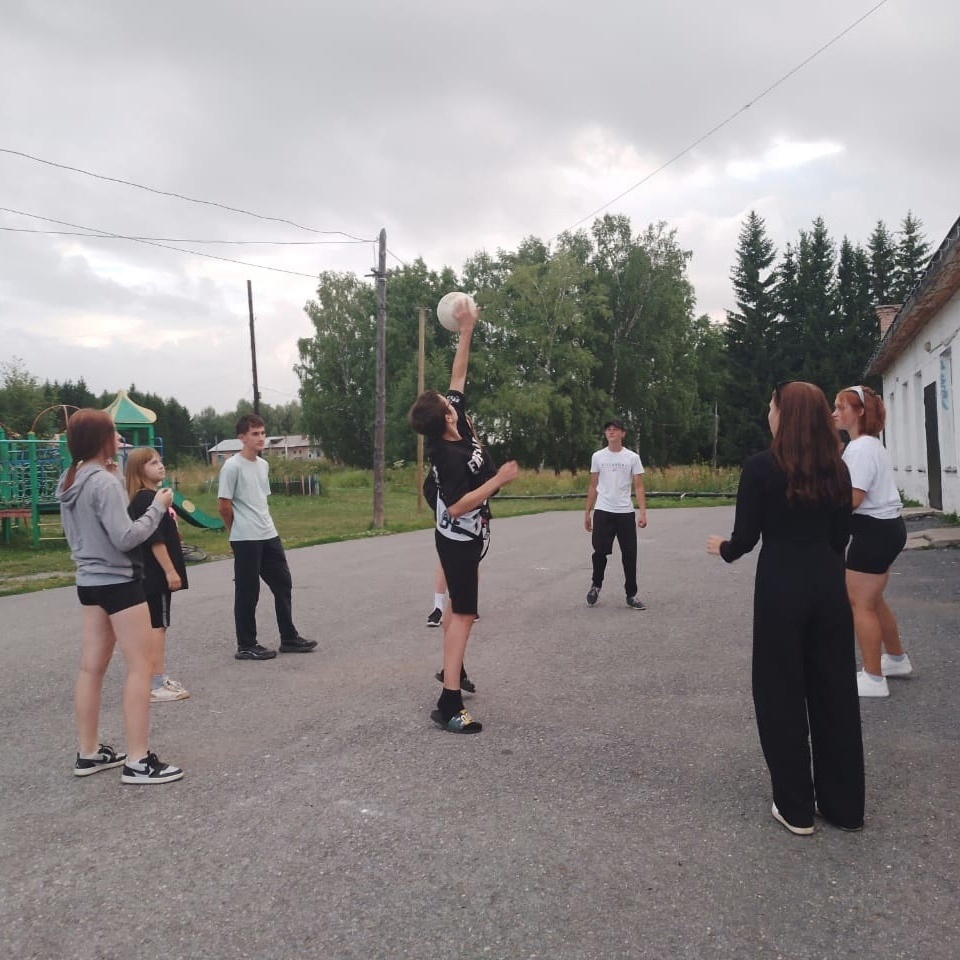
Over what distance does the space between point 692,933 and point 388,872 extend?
3.44ft

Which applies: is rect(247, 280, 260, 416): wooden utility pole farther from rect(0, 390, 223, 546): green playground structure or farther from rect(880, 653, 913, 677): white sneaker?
rect(880, 653, 913, 677): white sneaker

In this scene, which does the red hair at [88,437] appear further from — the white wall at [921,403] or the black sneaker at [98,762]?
the white wall at [921,403]

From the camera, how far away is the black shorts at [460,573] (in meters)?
4.73

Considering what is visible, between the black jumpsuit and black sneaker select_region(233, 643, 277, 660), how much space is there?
4110 mm

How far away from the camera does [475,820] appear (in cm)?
350

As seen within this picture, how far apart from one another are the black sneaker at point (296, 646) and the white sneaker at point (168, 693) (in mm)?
1248

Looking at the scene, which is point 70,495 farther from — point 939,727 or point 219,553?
point 219,553

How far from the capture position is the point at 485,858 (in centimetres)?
317

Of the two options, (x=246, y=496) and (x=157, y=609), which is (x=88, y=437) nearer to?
(x=157, y=609)

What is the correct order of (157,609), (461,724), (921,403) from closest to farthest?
(461,724) < (157,609) < (921,403)

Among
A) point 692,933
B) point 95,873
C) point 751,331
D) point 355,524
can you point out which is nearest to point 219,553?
point 355,524

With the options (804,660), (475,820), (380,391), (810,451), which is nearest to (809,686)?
(804,660)

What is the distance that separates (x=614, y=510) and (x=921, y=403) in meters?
14.3

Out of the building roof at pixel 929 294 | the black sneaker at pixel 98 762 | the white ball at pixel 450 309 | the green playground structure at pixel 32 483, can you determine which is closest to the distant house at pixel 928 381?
the building roof at pixel 929 294
